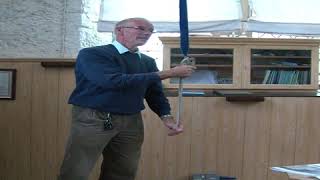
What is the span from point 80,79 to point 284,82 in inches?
76.6

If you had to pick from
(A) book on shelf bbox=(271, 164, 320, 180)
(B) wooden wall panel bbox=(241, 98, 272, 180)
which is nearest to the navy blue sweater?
(A) book on shelf bbox=(271, 164, 320, 180)

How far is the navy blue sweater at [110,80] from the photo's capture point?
7.68 feet

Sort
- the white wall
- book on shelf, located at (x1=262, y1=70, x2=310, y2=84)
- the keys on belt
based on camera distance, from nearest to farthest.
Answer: the keys on belt
the white wall
book on shelf, located at (x1=262, y1=70, x2=310, y2=84)

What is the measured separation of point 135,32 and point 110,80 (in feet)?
1.11

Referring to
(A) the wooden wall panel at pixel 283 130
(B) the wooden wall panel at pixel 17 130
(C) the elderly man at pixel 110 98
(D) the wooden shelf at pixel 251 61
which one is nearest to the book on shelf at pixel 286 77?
(D) the wooden shelf at pixel 251 61

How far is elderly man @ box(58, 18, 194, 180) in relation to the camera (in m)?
2.37

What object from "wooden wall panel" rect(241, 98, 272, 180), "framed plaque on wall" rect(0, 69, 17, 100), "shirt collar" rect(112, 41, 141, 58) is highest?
"shirt collar" rect(112, 41, 141, 58)

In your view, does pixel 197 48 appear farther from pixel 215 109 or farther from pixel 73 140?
pixel 73 140

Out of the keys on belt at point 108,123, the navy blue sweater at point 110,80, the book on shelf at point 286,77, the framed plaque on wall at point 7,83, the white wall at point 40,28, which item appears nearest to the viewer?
the navy blue sweater at point 110,80

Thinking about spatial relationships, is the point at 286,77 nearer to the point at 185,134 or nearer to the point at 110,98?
the point at 185,134

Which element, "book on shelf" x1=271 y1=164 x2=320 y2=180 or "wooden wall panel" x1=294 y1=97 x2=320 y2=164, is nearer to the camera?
"book on shelf" x1=271 y1=164 x2=320 y2=180

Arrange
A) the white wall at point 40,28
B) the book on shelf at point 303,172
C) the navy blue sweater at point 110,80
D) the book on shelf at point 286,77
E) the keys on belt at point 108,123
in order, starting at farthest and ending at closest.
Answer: the book on shelf at point 286,77 < the white wall at point 40,28 < the keys on belt at point 108,123 < the navy blue sweater at point 110,80 < the book on shelf at point 303,172

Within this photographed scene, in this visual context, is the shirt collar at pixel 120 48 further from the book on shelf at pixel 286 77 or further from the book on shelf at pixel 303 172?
the book on shelf at pixel 286 77

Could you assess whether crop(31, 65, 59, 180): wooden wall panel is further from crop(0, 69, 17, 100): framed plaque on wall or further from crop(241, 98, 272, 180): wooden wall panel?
crop(241, 98, 272, 180): wooden wall panel
